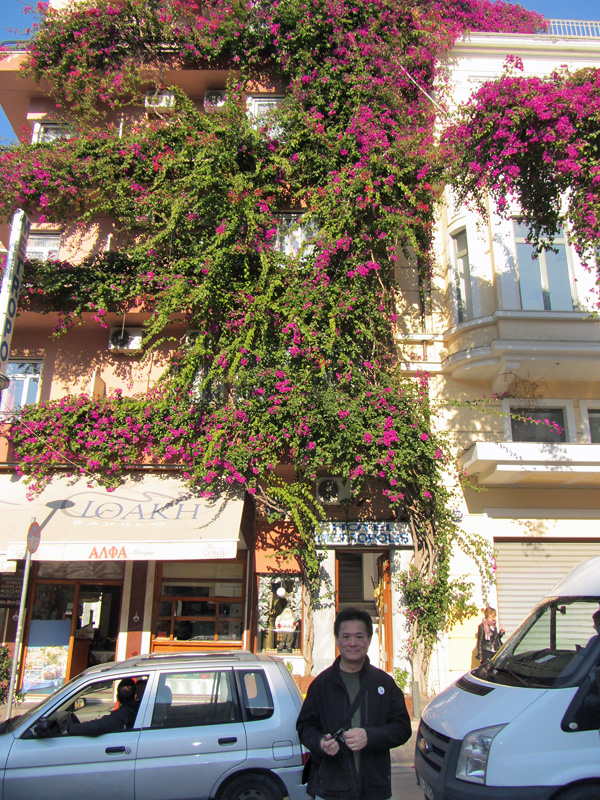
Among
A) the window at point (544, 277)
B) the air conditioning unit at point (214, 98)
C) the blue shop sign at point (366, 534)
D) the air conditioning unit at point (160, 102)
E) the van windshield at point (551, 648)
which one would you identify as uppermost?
the air conditioning unit at point (214, 98)

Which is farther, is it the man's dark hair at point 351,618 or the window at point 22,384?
the window at point 22,384

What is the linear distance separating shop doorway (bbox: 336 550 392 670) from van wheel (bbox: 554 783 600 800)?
7.39 metres

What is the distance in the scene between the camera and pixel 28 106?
14.9m

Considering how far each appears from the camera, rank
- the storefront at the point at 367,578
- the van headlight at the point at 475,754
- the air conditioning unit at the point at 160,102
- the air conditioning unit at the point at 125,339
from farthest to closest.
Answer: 1. the air conditioning unit at the point at 160,102
2. the air conditioning unit at the point at 125,339
3. the storefront at the point at 367,578
4. the van headlight at the point at 475,754

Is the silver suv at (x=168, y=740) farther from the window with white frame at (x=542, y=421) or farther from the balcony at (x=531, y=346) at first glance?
the window with white frame at (x=542, y=421)

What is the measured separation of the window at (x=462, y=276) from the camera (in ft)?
41.1

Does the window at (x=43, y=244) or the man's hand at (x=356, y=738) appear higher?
the window at (x=43, y=244)

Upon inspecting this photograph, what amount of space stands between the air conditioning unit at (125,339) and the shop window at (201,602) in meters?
4.95

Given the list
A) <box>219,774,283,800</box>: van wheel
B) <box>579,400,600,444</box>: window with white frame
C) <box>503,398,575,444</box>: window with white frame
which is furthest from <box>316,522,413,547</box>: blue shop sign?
<box>219,774,283,800</box>: van wheel

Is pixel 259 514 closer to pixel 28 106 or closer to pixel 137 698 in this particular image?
pixel 137 698

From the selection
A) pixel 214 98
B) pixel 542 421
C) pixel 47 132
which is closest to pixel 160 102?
pixel 214 98

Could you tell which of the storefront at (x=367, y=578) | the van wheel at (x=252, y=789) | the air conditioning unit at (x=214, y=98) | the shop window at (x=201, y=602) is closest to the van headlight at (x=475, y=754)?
the van wheel at (x=252, y=789)

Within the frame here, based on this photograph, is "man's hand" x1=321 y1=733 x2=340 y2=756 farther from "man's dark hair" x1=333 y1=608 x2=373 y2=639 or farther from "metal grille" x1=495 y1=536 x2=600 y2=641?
"metal grille" x1=495 y1=536 x2=600 y2=641

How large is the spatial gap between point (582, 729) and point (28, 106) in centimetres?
1762
